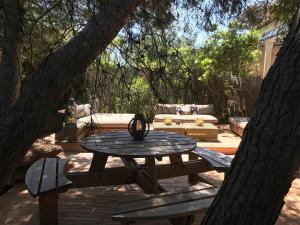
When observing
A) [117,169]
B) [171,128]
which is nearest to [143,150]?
[117,169]

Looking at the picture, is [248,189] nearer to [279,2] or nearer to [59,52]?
[59,52]

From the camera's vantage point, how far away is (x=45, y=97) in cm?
181

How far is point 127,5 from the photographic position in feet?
6.98

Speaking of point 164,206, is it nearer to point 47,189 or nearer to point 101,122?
point 47,189

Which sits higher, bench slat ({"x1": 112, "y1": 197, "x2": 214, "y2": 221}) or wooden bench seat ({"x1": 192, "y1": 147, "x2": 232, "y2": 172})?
wooden bench seat ({"x1": 192, "y1": 147, "x2": 232, "y2": 172})

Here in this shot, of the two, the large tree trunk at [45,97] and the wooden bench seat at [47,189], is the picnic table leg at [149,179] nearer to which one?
the wooden bench seat at [47,189]

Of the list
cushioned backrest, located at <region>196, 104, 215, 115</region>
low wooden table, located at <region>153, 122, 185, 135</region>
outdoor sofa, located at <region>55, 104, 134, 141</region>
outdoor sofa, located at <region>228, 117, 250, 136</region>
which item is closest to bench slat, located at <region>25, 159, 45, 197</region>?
outdoor sofa, located at <region>55, 104, 134, 141</region>

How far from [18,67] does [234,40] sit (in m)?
8.39

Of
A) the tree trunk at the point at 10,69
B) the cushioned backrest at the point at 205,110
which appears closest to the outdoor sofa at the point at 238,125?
the cushioned backrest at the point at 205,110

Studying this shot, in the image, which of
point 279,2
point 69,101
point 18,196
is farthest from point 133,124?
point 279,2

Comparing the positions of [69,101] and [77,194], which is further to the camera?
[77,194]

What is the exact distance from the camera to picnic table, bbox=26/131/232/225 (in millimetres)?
2910

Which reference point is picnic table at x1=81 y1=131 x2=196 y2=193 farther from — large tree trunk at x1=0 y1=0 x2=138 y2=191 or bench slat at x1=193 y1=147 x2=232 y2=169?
large tree trunk at x1=0 y1=0 x2=138 y2=191

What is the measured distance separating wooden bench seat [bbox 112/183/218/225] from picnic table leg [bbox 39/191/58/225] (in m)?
0.65
